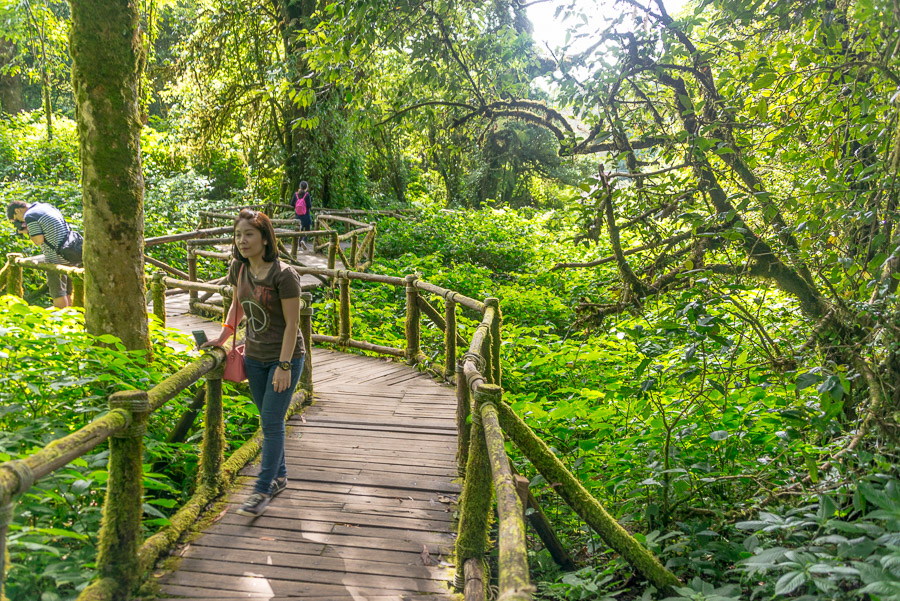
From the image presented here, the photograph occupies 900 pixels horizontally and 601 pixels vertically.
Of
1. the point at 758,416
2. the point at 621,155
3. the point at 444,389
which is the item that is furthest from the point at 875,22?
the point at 444,389

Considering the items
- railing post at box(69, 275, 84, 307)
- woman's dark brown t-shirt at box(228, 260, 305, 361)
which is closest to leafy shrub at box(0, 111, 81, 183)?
railing post at box(69, 275, 84, 307)

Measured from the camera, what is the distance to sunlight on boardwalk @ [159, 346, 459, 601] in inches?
121

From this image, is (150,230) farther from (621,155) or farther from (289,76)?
(621,155)

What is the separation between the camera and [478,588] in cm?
295

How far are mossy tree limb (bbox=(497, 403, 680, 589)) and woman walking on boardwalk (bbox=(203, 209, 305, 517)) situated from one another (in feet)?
4.77

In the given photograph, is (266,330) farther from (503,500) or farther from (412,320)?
(412,320)

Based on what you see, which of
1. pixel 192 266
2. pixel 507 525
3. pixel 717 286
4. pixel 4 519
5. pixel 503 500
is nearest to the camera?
pixel 4 519

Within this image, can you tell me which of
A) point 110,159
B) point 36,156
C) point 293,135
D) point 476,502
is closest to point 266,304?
point 476,502

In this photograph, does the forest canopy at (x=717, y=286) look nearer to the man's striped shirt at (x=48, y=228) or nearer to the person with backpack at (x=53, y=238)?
the person with backpack at (x=53, y=238)

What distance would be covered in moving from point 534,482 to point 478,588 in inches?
39.0

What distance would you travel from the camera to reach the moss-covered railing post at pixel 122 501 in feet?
9.05

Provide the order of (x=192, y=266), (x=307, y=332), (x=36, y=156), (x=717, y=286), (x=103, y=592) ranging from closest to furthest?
(x=103, y=592) < (x=717, y=286) < (x=307, y=332) < (x=192, y=266) < (x=36, y=156)

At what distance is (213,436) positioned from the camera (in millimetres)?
3838

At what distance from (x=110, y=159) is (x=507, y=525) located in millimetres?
4270
